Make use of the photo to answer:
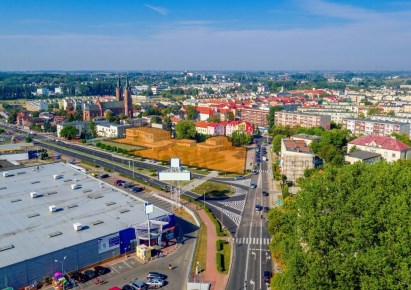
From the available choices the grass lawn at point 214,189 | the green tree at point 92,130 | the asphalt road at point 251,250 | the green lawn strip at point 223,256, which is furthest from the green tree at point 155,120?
the green lawn strip at point 223,256

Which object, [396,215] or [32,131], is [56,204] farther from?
[32,131]

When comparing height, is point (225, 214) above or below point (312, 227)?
below

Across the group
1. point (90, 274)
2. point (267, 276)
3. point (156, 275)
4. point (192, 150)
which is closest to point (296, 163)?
point (192, 150)

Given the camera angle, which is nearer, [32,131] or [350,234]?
[350,234]

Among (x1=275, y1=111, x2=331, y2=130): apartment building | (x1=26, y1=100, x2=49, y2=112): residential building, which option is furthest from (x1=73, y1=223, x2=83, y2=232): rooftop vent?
(x1=26, y1=100, x2=49, y2=112): residential building

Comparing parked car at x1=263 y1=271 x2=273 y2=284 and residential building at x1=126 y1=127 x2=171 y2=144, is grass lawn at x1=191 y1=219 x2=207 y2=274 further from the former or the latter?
residential building at x1=126 y1=127 x2=171 y2=144

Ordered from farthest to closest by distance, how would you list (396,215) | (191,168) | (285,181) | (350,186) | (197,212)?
(191,168), (285,181), (197,212), (350,186), (396,215)

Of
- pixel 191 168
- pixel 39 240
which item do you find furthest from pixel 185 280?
pixel 191 168
